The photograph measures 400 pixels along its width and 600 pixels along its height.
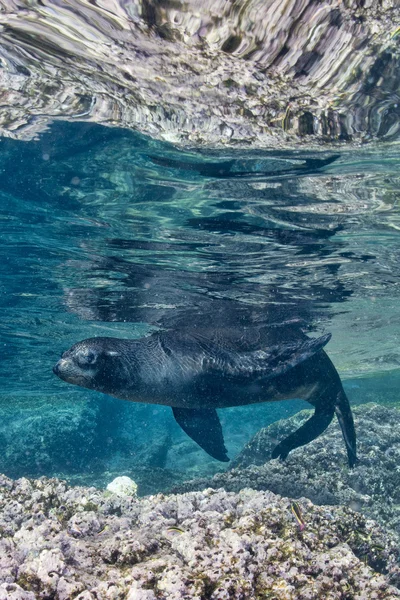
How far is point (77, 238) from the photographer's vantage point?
9.96 meters

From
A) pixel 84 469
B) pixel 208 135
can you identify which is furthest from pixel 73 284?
pixel 84 469

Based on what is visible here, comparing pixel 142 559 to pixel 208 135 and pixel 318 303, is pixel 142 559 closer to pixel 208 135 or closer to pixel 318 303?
pixel 208 135

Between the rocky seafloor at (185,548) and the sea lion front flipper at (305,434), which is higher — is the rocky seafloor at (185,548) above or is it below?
above

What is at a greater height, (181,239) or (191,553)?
(181,239)

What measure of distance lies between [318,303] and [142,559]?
12862 mm

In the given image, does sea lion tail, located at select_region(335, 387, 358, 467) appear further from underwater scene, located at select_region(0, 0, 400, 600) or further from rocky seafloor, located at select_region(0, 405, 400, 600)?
rocky seafloor, located at select_region(0, 405, 400, 600)

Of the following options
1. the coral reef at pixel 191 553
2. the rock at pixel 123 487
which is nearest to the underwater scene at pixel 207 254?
the coral reef at pixel 191 553

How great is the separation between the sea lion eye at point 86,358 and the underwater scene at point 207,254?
0.12 feet

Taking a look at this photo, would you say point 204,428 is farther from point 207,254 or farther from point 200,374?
point 207,254

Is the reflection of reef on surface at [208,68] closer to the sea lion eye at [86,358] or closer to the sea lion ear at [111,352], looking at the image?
the sea lion eye at [86,358]

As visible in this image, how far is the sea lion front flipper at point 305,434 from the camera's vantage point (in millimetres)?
9641

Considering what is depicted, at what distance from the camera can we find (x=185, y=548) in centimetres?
343

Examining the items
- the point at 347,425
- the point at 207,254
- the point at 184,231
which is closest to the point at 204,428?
the point at 347,425

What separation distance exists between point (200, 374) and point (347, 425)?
436 centimetres
